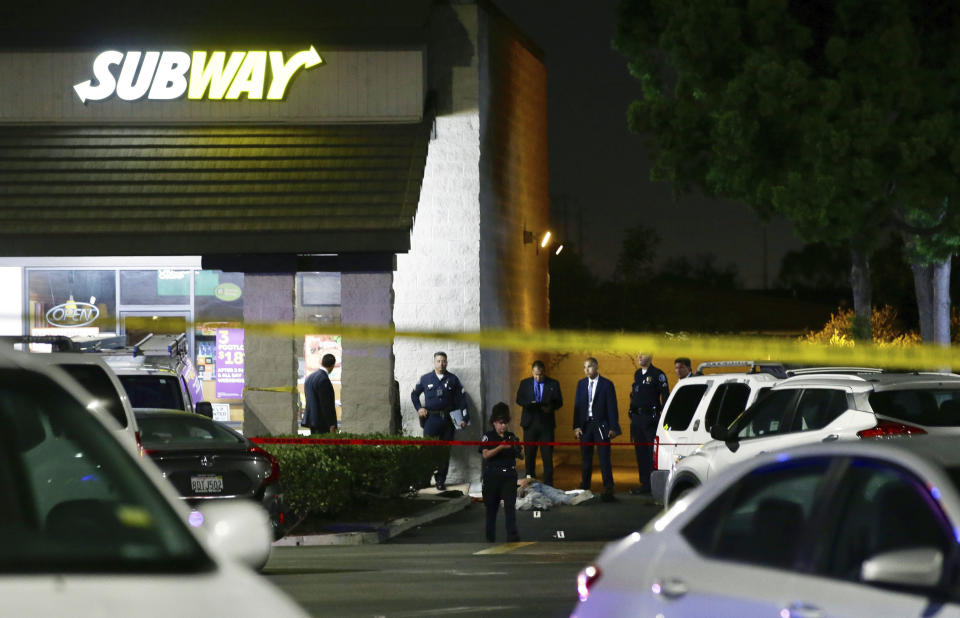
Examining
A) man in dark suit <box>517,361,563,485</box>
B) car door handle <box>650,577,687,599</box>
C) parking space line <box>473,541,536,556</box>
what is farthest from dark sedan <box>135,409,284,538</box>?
car door handle <box>650,577,687,599</box>

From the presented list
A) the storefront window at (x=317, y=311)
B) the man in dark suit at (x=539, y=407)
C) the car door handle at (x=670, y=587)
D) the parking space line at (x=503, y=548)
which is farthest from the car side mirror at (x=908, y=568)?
the storefront window at (x=317, y=311)

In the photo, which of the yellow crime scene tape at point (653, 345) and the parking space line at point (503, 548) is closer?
the parking space line at point (503, 548)

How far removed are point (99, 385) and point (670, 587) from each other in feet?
22.3

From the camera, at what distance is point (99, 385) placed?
37.8 feet

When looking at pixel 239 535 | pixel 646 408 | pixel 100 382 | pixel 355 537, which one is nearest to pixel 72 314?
pixel 646 408

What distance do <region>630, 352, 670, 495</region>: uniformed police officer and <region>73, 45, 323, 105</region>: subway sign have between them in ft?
21.3

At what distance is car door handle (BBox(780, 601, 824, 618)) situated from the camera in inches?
199

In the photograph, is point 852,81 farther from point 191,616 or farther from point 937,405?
point 191,616

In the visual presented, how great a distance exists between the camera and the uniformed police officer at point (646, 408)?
2197 cm

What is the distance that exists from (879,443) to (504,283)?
781 inches

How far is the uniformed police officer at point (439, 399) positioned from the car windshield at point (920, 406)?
9.79 metres

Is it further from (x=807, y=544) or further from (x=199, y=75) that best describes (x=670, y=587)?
(x=199, y=75)

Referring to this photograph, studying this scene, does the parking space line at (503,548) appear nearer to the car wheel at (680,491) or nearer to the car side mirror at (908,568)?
the car wheel at (680,491)

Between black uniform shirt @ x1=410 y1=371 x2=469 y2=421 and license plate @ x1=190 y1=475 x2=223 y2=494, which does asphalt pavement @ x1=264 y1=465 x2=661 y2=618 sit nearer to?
license plate @ x1=190 y1=475 x2=223 y2=494
